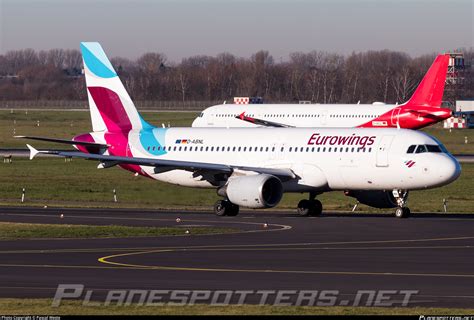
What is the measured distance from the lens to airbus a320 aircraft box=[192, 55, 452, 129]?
324 ft

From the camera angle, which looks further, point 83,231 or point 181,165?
point 181,165

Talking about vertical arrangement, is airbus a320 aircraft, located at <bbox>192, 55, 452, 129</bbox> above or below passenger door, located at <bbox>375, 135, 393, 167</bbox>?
below

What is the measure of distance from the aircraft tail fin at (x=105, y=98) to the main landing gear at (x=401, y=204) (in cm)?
1452

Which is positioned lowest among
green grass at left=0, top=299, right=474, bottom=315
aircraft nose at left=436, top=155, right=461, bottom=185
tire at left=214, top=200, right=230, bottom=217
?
tire at left=214, top=200, right=230, bottom=217

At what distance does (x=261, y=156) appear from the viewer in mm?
56656

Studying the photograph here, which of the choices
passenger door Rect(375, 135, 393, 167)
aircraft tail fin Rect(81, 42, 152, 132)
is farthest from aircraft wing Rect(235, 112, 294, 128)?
passenger door Rect(375, 135, 393, 167)

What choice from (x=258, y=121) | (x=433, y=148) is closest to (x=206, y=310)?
(x=433, y=148)

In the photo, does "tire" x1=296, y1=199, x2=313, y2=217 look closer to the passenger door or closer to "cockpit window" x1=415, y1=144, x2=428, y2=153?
the passenger door

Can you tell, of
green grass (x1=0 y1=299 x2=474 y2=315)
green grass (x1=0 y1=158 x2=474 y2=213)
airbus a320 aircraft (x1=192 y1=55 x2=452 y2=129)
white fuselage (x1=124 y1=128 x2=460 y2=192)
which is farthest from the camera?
airbus a320 aircraft (x1=192 y1=55 x2=452 y2=129)

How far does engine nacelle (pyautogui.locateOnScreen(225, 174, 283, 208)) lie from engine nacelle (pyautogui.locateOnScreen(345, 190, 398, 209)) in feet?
14.2

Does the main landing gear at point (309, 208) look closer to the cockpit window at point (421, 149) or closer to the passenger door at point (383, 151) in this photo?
the passenger door at point (383, 151)

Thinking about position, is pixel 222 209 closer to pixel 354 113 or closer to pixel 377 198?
pixel 377 198

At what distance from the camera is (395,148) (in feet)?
173

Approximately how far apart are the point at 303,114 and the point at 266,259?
69489 millimetres
